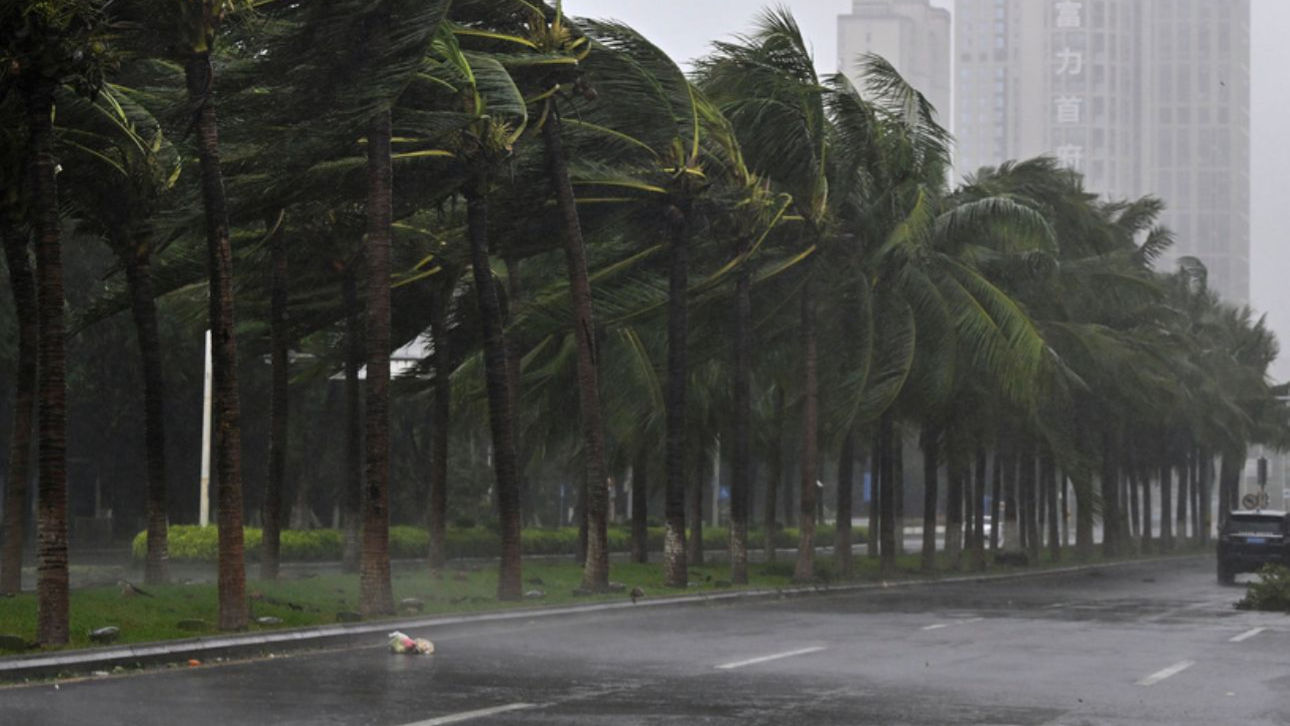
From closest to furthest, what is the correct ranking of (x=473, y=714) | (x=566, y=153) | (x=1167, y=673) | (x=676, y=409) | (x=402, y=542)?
(x=473, y=714) < (x=1167, y=673) < (x=566, y=153) < (x=676, y=409) < (x=402, y=542)

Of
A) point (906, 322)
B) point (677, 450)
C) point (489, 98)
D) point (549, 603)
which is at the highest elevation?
point (489, 98)

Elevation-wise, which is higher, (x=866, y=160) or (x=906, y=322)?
(x=866, y=160)

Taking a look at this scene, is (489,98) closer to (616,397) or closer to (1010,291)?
(616,397)

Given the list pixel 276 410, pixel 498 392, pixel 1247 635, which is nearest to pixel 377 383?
pixel 498 392

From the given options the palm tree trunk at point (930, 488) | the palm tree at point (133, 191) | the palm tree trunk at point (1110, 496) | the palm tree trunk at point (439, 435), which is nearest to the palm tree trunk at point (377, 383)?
the palm tree at point (133, 191)

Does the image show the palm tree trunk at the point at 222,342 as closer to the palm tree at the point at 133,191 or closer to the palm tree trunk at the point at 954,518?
the palm tree at the point at 133,191

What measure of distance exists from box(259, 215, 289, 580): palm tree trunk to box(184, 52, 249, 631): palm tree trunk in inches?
281

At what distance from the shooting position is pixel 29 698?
43.9 ft

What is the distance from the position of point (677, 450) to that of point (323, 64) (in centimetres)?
1226

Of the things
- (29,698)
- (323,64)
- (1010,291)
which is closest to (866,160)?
(1010,291)

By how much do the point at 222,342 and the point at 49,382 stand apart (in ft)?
10.1

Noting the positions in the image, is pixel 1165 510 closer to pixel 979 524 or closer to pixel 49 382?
pixel 979 524

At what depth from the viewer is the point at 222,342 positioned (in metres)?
20.0

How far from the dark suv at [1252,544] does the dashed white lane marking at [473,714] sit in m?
33.0
